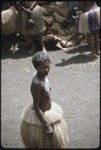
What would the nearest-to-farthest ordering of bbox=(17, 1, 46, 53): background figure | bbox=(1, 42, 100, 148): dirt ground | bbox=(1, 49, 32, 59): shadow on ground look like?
bbox=(1, 42, 100, 148): dirt ground < bbox=(17, 1, 46, 53): background figure < bbox=(1, 49, 32, 59): shadow on ground

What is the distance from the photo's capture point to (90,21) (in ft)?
33.1

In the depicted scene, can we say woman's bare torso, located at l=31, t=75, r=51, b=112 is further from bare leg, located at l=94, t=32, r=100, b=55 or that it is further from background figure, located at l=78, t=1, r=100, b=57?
bare leg, located at l=94, t=32, r=100, b=55

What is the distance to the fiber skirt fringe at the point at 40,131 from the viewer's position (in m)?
5.15

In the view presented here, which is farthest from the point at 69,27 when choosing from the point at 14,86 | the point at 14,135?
the point at 14,135

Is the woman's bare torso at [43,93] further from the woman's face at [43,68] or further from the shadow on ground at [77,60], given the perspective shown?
the shadow on ground at [77,60]

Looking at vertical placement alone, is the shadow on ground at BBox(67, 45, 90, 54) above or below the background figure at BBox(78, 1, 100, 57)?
below

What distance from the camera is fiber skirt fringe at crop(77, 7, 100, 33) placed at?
10.0 m

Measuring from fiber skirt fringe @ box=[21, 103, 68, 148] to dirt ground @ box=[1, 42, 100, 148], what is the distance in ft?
3.84

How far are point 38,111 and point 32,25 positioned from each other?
5645 millimetres

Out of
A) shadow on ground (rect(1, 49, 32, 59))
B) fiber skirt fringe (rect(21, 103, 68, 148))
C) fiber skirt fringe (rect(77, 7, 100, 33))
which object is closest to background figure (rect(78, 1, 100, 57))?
fiber skirt fringe (rect(77, 7, 100, 33))

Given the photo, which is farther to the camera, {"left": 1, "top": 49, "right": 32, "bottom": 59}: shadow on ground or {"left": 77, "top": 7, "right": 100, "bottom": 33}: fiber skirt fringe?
{"left": 1, "top": 49, "right": 32, "bottom": 59}: shadow on ground

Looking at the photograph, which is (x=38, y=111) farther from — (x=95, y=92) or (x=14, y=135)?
(x=95, y=92)

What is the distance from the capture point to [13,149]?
6.45 metres

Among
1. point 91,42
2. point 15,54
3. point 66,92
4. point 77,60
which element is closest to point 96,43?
point 91,42
